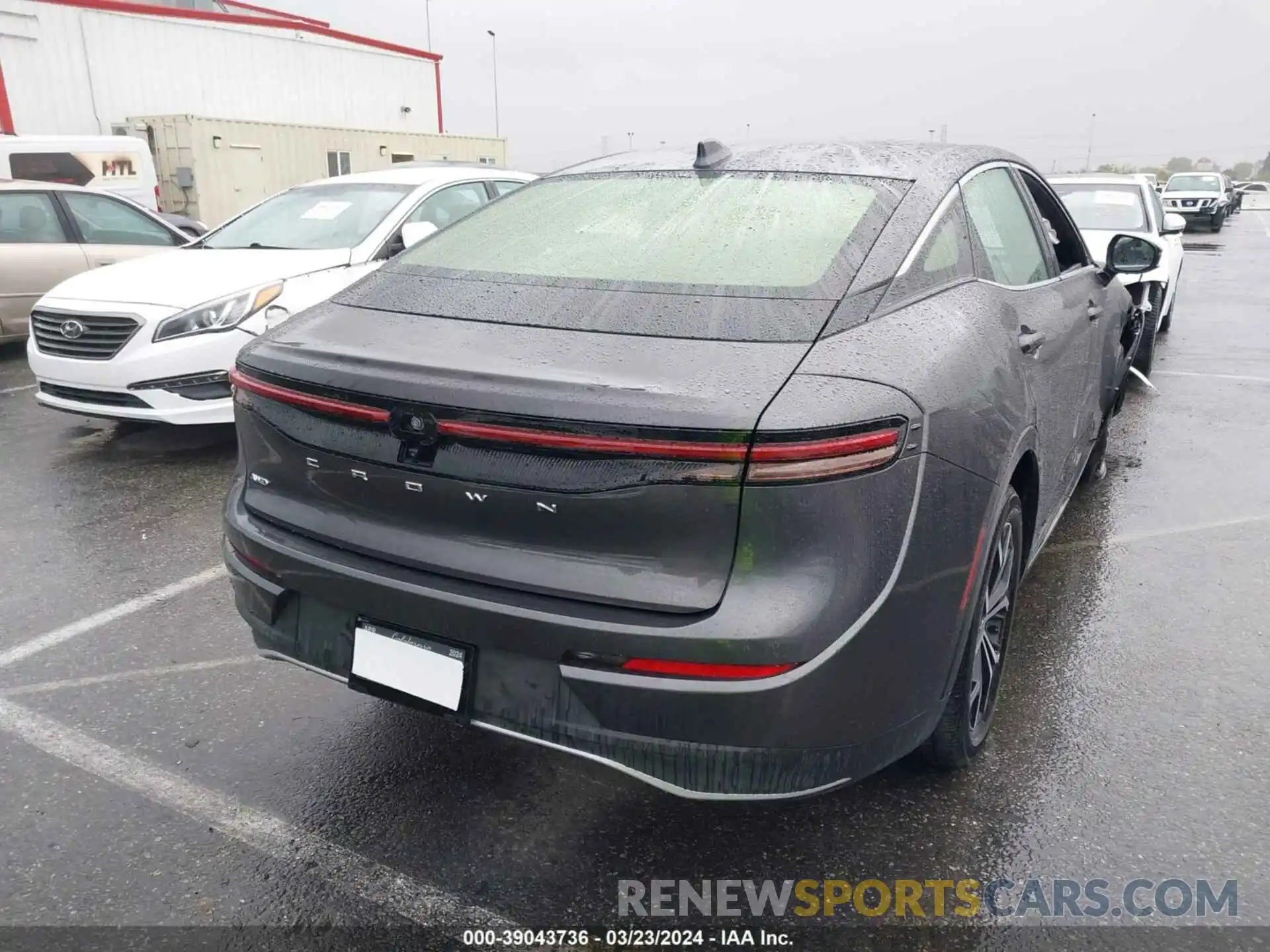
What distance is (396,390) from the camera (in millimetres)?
1977

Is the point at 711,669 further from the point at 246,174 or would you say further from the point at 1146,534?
the point at 246,174

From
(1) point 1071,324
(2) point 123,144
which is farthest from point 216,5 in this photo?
(1) point 1071,324

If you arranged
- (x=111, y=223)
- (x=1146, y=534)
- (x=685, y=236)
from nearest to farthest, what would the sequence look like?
(x=685, y=236)
(x=1146, y=534)
(x=111, y=223)

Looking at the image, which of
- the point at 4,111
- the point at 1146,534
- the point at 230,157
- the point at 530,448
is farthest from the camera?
the point at 4,111

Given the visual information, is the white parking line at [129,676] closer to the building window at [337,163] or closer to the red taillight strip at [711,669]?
the red taillight strip at [711,669]

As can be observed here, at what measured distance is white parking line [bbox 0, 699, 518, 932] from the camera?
215cm

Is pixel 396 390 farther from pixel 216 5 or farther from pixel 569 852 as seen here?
pixel 216 5

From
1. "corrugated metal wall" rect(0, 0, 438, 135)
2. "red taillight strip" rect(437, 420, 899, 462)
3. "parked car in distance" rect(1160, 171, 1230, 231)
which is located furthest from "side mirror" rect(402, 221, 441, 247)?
→ "parked car in distance" rect(1160, 171, 1230, 231)

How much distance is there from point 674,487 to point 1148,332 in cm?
719

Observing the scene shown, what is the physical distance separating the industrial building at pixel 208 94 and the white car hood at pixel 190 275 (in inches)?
501

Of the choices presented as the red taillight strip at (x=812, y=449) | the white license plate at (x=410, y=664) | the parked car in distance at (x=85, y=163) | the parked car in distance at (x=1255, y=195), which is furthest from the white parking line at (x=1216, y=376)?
the parked car in distance at (x=1255, y=195)

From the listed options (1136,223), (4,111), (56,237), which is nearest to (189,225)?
(56,237)

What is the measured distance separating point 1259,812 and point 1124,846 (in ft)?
1.42

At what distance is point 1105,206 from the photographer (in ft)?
29.5
